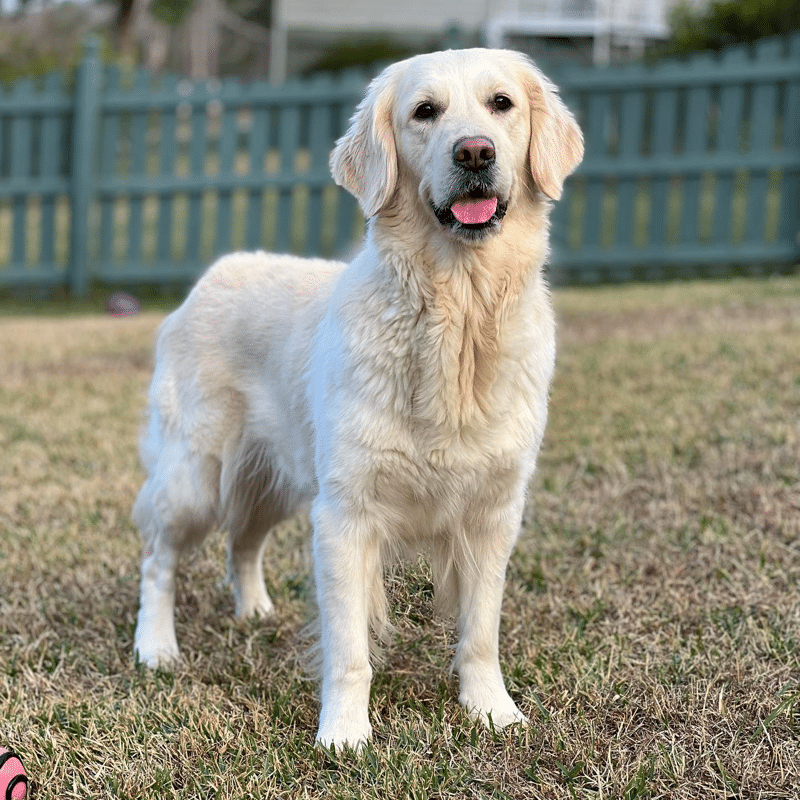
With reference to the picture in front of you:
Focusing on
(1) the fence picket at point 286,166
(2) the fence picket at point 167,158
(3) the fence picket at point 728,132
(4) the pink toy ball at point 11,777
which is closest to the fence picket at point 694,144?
(3) the fence picket at point 728,132

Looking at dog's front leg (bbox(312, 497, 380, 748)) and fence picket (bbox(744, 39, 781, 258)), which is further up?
fence picket (bbox(744, 39, 781, 258))

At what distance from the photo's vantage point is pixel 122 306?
867 centimetres

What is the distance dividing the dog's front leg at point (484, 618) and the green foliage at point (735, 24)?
50.0 ft

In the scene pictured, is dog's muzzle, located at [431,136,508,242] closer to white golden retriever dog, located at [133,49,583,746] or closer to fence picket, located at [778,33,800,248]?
white golden retriever dog, located at [133,49,583,746]

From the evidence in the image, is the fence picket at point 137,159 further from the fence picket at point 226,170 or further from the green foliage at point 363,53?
the green foliage at point 363,53

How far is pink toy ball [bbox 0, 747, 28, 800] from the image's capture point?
2254mm

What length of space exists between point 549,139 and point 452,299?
50 centimetres

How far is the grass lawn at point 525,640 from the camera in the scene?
2.36 metres

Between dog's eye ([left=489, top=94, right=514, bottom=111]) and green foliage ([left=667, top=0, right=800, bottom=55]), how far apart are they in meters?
14.9

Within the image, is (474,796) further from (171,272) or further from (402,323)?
(171,272)

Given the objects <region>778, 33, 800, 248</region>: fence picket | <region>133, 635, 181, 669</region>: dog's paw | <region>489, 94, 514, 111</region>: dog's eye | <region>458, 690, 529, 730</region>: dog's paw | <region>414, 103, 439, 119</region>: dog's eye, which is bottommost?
<region>133, 635, 181, 669</region>: dog's paw

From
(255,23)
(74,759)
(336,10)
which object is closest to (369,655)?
(74,759)

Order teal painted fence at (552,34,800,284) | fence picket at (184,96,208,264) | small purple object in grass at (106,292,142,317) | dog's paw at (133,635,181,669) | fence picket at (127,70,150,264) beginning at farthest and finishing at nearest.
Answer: fence picket at (127,70,150,264)
fence picket at (184,96,208,264)
teal painted fence at (552,34,800,284)
small purple object in grass at (106,292,142,317)
dog's paw at (133,635,181,669)

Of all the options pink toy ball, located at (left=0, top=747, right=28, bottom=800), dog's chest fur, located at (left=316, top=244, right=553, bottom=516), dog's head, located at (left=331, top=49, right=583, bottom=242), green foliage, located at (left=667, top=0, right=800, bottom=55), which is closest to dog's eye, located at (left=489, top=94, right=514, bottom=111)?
dog's head, located at (left=331, top=49, right=583, bottom=242)
